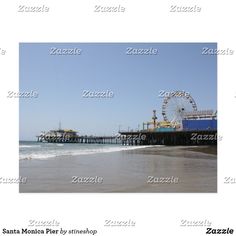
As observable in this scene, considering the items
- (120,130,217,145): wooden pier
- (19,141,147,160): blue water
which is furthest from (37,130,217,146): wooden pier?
(19,141,147,160): blue water

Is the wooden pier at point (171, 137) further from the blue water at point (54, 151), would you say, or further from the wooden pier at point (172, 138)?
the blue water at point (54, 151)

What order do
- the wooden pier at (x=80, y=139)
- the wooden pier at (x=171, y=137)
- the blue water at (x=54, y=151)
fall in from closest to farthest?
the blue water at (x=54, y=151) → the wooden pier at (x=171, y=137) → the wooden pier at (x=80, y=139)

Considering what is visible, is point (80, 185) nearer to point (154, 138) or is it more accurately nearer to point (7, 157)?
point (7, 157)

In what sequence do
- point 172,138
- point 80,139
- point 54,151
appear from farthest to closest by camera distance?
point 80,139 → point 172,138 → point 54,151

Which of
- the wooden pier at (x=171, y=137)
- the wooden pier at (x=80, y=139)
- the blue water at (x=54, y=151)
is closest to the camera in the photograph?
the blue water at (x=54, y=151)

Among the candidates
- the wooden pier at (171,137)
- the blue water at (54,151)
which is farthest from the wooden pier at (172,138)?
the blue water at (54,151)

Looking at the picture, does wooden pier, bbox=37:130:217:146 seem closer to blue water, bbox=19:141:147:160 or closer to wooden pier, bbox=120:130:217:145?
wooden pier, bbox=120:130:217:145

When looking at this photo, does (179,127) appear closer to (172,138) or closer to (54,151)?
(172,138)

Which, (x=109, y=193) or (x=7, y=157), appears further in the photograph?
(x=7, y=157)

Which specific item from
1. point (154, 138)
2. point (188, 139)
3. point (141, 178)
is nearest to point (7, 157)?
point (141, 178)

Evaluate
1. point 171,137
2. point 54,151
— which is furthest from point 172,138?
point 54,151

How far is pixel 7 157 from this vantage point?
33.2 ft
